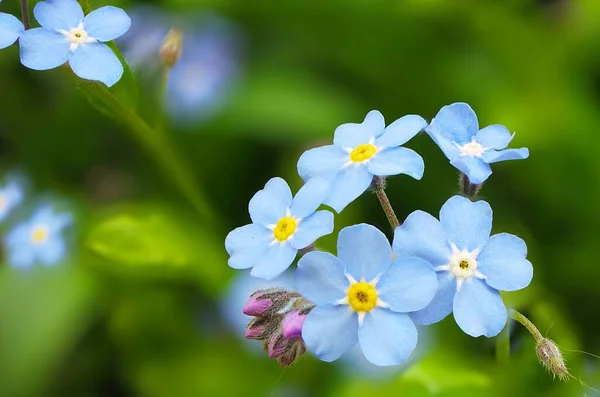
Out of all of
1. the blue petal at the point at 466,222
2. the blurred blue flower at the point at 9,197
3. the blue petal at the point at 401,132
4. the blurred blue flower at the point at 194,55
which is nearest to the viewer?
the blue petal at the point at 466,222

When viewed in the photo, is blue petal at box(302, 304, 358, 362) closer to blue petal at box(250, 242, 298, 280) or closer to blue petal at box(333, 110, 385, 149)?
blue petal at box(250, 242, 298, 280)

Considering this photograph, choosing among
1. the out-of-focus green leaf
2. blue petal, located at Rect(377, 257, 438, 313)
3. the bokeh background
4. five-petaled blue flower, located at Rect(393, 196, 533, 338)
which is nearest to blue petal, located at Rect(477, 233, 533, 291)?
five-petaled blue flower, located at Rect(393, 196, 533, 338)

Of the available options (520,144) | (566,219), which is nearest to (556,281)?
(566,219)

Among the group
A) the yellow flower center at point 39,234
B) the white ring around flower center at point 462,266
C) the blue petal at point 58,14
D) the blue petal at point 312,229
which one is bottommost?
the white ring around flower center at point 462,266

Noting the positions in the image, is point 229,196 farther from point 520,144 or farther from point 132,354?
point 520,144

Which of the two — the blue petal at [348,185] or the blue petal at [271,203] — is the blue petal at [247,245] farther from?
the blue petal at [348,185]

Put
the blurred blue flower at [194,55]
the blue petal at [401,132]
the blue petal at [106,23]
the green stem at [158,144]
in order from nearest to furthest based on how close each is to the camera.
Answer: the blue petal at [401,132] < the blue petal at [106,23] < the green stem at [158,144] < the blurred blue flower at [194,55]

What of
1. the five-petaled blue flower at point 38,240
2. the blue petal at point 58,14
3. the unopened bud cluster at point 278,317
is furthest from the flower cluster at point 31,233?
the unopened bud cluster at point 278,317
